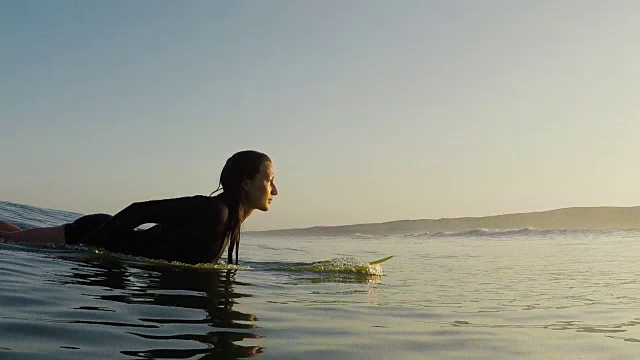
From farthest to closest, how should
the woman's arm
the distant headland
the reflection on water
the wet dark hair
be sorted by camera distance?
the distant headland < the wet dark hair < the woman's arm < the reflection on water

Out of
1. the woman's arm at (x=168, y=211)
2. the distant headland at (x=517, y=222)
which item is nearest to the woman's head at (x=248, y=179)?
the woman's arm at (x=168, y=211)

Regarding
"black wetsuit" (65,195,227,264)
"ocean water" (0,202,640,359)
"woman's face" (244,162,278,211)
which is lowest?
"ocean water" (0,202,640,359)

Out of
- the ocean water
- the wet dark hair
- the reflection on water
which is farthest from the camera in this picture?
the wet dark hair

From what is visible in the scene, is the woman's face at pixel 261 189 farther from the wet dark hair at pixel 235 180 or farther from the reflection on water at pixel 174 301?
the reflection on water at pixel 174 301

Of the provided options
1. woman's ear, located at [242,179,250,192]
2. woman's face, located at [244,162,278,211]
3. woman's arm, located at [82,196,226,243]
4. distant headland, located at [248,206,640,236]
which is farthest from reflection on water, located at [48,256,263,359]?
distant headland, located at [248,206,640,236]

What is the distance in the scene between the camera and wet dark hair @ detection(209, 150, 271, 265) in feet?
20.7

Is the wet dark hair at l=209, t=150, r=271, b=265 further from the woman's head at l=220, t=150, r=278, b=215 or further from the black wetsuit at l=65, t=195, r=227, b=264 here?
the black wetsuit at l=65, t=195, r=227, b=264

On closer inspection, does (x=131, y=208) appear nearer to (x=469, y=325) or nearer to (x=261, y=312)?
(x=261, y=312)

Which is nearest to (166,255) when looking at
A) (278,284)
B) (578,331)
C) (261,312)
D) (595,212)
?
(278,284)

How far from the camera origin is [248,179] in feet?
21.0

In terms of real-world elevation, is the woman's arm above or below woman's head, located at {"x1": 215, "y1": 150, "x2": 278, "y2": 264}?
below

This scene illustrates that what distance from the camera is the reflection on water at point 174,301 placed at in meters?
2.55

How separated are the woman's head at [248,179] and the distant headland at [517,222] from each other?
47.9 metres

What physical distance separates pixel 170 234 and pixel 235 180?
2.59 feet
